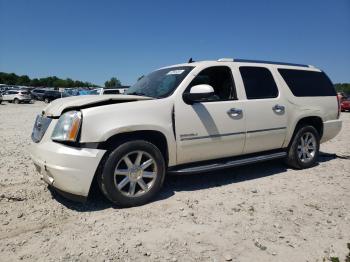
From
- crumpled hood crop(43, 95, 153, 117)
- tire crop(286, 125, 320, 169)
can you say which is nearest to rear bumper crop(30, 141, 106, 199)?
crumpled hood crop(43, 95, 153, 117)

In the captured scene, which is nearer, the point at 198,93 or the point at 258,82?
the point at 198,93

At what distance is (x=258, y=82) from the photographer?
508 centimetres

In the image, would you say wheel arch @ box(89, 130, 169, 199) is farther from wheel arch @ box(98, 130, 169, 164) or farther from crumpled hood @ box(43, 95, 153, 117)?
crumpled hood @ box(43, 95, 153, 117)

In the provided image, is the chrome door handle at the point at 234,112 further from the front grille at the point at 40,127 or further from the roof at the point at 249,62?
the front grille at the point at 40,127

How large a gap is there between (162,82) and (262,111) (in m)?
1.66

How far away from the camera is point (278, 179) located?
5137 millimetres

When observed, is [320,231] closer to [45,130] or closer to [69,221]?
[69,221]

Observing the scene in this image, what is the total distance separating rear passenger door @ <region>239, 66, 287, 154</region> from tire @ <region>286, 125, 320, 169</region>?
1.37 ft

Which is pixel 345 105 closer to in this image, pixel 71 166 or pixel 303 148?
pixel 303 148

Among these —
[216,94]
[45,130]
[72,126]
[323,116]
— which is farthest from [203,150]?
[323,116]

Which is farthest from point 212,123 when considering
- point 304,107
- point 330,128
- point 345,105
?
point 345,105

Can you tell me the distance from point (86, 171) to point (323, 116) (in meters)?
4.69

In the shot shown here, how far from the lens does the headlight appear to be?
135 inches

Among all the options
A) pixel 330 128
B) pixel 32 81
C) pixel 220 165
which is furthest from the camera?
pixel 32 81
